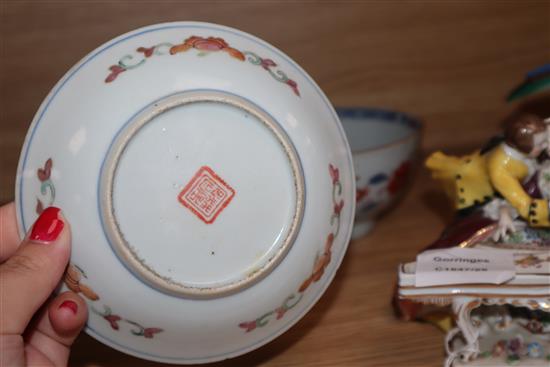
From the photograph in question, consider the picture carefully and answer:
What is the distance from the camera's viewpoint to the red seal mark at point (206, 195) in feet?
2.24

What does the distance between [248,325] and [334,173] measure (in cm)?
19

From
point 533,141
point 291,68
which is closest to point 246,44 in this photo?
point 291,68

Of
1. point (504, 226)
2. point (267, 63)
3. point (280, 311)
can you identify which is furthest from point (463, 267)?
point (267, 63)

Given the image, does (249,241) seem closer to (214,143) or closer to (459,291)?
(214,143)

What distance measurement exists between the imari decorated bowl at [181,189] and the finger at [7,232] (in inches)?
4.2

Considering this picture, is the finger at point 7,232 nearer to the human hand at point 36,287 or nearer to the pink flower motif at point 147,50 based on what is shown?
the human hand at point 36,287

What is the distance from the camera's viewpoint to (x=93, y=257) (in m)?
0.68

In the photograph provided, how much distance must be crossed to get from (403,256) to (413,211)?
15 centimetres

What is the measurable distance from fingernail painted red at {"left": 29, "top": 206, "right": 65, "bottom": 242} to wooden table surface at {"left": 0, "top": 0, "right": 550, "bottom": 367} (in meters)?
0.32

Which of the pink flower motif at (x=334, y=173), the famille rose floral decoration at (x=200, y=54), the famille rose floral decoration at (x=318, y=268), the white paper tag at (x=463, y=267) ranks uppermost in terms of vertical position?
the famille rose floral decoration at (x=200, y=54)

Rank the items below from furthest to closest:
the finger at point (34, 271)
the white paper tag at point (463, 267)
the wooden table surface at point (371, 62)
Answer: the wooden table surface at point (371, 62), the white paper tag at point (463, 267), the finger at point (34, 271)

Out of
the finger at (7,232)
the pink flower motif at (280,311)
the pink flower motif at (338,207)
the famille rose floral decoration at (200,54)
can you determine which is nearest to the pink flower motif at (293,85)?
the famille rose floral decoration at (200,54)

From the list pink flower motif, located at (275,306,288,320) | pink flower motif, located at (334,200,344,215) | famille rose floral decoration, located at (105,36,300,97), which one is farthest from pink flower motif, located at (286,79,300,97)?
pink flower motif, located at (275,306,288,320)

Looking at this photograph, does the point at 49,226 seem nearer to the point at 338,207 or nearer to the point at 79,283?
the point at 79,283
